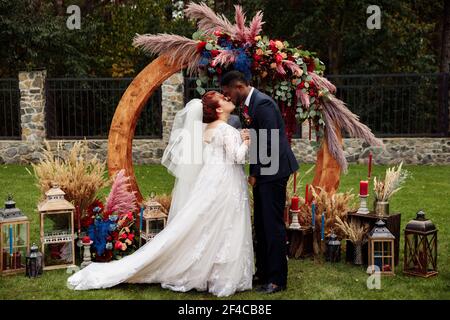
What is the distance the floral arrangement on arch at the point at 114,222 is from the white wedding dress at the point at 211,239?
0.78 m

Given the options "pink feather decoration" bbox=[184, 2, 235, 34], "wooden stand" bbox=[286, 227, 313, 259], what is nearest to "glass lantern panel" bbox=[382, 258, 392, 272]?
"wooden stand" bbox=[286, 227, 313, 259]

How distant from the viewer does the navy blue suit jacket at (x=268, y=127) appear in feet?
17.8

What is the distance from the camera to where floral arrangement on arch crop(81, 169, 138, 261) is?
6328mm

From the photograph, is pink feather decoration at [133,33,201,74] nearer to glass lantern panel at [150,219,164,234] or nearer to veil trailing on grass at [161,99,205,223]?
veil trailing on grass at [161,99,205,223]

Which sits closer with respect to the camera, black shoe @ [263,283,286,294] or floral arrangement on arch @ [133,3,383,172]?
black shoe @ [263,283,286,294]

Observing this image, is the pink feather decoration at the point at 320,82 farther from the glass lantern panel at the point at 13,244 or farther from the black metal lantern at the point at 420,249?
the glass lantern panel at the point at 13,244

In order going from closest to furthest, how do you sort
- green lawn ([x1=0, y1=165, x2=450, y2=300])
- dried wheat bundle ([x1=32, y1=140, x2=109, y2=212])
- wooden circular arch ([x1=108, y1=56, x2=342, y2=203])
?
green lawn ([x1=0, y1=165, x2=450, y2=300]) → dried wheat bundle ([x1=32, y1=140, x2=109, y2=212]) → wooden circular arch ([x1=108, y1=56, x2=342, y2=203])

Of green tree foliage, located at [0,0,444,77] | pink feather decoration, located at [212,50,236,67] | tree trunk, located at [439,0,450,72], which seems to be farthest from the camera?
tree trunk, located at [439,0,450,72]

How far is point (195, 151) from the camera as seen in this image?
566 centimetres

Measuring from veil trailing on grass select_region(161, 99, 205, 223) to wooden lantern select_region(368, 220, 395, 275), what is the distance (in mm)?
1807

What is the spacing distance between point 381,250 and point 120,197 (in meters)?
2.69

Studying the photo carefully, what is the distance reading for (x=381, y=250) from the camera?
6.14 metres

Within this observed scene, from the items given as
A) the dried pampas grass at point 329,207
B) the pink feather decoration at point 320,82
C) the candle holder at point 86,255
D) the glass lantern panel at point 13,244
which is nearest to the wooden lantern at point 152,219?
the candle holder at point 86,255

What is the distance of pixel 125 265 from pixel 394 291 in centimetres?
238
